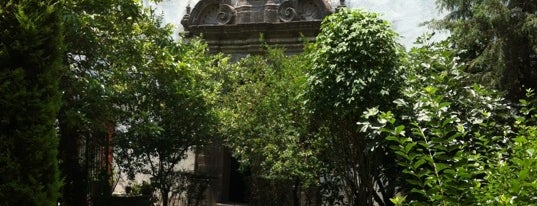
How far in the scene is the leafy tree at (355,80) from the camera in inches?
250

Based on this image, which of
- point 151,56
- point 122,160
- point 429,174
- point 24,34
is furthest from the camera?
point 122,160

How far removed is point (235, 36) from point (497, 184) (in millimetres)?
9266

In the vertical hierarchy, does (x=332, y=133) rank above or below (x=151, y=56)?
below

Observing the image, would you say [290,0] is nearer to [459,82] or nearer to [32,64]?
[459,82]

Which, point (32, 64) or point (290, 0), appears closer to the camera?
point (32, 64)

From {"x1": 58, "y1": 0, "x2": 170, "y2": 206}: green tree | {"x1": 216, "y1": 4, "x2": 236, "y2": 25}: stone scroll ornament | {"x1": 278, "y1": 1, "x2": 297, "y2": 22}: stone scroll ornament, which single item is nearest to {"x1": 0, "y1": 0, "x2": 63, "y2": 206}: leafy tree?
{"x1": 58, "y1": 0, "x2": 170, "y2": 206}: green tree

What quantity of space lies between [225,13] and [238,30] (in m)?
0.55

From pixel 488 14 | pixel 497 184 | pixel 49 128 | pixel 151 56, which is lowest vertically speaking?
pixel 497 184

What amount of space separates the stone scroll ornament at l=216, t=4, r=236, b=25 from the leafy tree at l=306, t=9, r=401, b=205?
17.4 feet

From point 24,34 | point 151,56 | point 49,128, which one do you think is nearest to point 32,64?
point 24,34

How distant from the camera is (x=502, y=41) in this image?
8.98 meters

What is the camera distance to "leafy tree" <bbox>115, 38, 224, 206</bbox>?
25.3 feet

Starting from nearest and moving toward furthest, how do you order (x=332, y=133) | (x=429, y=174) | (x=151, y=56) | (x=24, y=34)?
(x=429, y=174) → (x=24, y=34) → (x=332, y=133) → (x=151, y=56)

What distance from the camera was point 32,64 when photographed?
15.3ft
